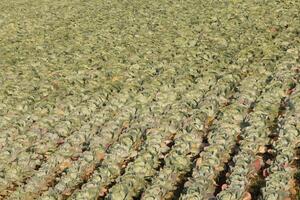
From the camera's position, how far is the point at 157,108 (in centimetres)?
1167

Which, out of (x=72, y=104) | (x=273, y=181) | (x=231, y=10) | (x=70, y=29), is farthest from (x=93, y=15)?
(x=273, y=181)

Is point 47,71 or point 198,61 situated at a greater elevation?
point 198,61

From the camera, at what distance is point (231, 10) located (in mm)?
19656

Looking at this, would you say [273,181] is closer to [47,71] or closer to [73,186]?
[73,186]

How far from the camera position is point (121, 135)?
419 inches

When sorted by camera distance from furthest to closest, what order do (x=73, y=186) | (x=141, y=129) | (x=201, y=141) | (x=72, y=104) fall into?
1. (x=72, y=104)
2. (x=141, y=129)
3. (x=201, y=141)
4. (x=73, y=186)

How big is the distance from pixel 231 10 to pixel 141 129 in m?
10.4

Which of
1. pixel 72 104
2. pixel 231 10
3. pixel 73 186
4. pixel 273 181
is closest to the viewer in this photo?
pixel 273 181

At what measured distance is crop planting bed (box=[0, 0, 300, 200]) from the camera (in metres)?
8.93

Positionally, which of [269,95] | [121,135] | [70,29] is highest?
[269,95]

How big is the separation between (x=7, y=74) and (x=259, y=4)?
35.0 ft

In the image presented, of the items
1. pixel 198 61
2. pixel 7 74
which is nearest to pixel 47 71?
pixel 7 74

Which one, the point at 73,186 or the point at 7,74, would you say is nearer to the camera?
the point at 73,186

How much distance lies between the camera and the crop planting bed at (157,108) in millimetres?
8930
